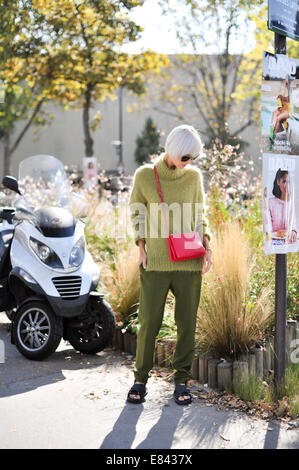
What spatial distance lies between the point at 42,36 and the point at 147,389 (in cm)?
892

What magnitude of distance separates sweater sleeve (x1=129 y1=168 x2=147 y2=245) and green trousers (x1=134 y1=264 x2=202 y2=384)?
22 cm

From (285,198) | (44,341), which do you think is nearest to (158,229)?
(285,198)

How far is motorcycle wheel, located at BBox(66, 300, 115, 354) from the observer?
4723 millimetres

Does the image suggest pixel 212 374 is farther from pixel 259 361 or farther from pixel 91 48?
pixel 91 48

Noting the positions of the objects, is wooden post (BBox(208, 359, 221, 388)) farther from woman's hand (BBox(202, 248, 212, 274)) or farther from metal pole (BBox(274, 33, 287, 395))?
woman's hand (BBox(202, 248, 212, 274))

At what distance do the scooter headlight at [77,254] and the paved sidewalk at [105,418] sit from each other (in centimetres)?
80

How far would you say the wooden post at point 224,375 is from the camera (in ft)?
13.2

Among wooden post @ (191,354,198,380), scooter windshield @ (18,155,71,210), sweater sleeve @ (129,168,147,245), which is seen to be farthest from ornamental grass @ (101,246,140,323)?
→ sweater sleeve @ (129,168,147,245)

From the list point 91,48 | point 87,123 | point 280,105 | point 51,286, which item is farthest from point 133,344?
point 87,123

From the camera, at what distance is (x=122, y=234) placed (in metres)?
6.93

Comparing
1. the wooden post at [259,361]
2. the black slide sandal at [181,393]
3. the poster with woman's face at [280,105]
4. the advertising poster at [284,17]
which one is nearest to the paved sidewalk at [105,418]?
the black slide sandal at [181,393]

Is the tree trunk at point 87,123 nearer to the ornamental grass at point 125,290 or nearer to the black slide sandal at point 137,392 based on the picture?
the ornamental grass at point 125,290
